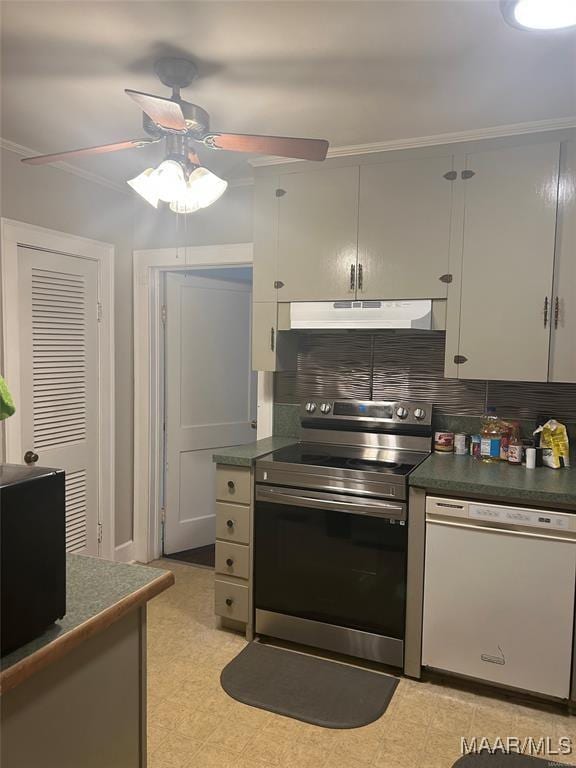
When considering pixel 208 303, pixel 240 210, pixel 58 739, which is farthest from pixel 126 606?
pixel 208 303

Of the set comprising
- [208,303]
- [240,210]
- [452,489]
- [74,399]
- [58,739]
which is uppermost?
[240,210]

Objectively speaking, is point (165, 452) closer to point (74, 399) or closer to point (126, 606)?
point (74, 399)

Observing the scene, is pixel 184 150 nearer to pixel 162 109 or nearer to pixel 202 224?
pixel 162 109

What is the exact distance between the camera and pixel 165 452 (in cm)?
374

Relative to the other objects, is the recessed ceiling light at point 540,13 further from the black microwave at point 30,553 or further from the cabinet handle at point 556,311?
the black microwave at point 30,553

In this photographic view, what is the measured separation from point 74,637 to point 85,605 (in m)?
Result: 0.12

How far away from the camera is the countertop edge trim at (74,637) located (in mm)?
883

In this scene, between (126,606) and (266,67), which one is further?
(266,67)

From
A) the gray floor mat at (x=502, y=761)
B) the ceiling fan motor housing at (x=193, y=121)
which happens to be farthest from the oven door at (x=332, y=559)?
the ceiling fan motor housing at (x=193, y=121)

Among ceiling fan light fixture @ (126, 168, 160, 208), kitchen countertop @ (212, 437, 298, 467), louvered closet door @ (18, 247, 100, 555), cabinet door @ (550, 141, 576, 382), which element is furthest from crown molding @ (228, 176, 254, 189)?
cabinet door @ (550, 141, 576, 382)

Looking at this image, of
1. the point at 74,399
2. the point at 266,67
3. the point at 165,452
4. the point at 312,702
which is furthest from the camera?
the point at 165,452

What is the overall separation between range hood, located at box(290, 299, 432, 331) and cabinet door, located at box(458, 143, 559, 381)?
0.69 ft

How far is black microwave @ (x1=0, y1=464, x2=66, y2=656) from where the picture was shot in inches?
34.9

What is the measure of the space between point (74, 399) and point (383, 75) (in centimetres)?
235
